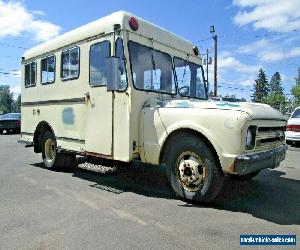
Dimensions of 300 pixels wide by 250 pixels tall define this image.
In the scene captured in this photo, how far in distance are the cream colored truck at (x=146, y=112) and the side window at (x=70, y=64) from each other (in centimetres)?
2

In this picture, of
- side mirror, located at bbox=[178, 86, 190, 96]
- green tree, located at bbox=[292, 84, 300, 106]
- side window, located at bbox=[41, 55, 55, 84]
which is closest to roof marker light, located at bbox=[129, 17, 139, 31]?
side mirror, located at bbox=[178, 86, 190, 96]

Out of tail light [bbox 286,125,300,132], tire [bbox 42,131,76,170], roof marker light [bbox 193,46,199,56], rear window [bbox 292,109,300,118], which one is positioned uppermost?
roof marker light [bbox 193,46,199,56]

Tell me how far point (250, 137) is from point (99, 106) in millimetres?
2897

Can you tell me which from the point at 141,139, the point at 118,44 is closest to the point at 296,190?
the point at 141,139

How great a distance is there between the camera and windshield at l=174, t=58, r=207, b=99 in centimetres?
716

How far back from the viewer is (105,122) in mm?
6523

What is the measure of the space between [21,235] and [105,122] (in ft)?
8.91

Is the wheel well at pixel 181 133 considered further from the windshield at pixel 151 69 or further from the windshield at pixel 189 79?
the windshield at pixel 189 79

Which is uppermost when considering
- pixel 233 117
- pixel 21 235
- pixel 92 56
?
pixel 92 56

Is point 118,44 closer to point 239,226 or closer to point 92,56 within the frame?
point 92,56

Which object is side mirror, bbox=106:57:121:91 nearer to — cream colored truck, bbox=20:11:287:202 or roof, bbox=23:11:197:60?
cream colored truck, bbox=20:11:287:202

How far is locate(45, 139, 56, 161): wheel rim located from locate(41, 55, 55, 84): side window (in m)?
1.45

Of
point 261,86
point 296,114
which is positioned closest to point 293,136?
point 296,114

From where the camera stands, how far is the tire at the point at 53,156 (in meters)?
8.32
